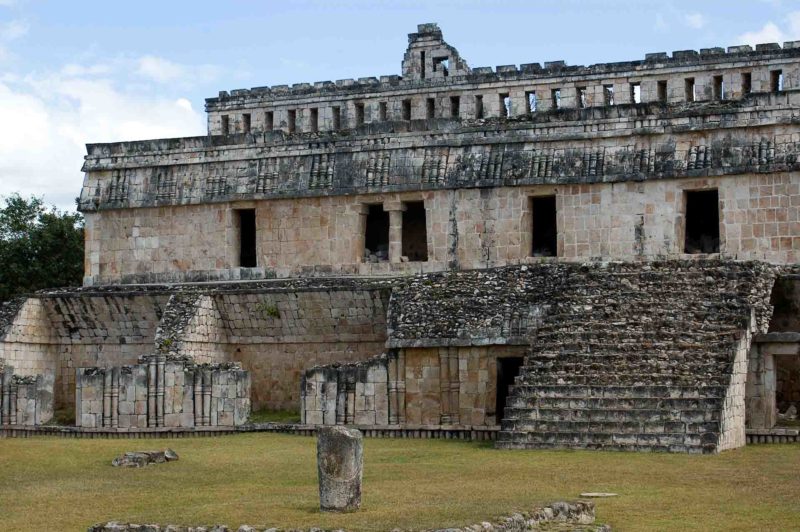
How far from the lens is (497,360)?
23.1 meters

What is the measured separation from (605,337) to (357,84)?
86.4 feet

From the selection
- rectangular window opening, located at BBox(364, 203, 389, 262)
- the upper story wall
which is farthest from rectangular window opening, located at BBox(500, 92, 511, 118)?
rectangular window opening, located at BBox(364, 203, 389, 262)

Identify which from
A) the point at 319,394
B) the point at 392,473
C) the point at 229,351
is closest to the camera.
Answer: the point at 392,473

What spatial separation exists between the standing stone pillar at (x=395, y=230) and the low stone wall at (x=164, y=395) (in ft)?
15.0

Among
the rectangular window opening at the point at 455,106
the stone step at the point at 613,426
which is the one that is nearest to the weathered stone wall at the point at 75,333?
the stone step at the point at 613,426

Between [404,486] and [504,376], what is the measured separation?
681 centimetres

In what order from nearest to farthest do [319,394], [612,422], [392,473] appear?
[392,473] < [612,422] < [319,394]

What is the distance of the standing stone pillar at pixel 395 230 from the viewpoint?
1113 inches

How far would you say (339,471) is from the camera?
1479cm

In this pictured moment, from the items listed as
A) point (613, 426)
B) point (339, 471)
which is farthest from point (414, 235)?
point (339, 471)

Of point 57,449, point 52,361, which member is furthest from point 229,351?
point 57,449

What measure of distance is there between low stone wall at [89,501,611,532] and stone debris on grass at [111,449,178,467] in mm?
6520

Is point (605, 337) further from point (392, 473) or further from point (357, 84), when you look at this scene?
point (357, 84)

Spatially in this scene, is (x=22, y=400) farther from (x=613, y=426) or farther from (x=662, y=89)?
(x=662, y=89)
